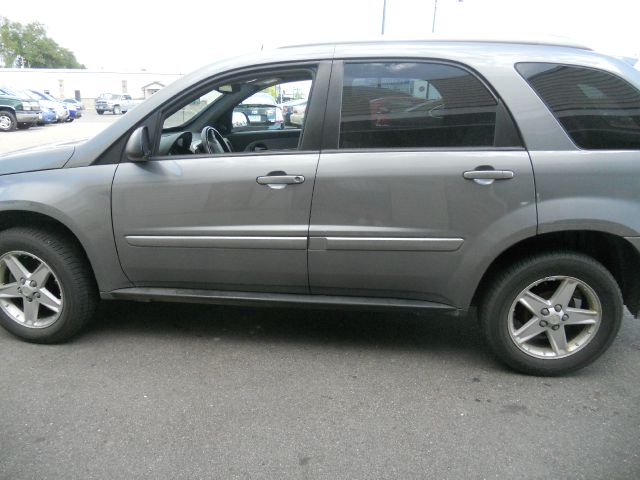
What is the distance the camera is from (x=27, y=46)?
76188 millimetres

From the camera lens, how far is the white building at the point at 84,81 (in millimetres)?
59031

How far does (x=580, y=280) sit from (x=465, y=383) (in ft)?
2.74

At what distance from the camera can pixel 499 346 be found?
288 centimetres

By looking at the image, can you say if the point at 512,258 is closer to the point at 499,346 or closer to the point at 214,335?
the point at 499,346

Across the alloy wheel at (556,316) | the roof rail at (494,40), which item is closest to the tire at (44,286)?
the roof rail at (494,40)

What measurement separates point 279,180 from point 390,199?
0.61 metres

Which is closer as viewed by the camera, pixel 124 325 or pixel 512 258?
pixel 512 258

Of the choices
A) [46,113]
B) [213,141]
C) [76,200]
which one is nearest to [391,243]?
[213,141]

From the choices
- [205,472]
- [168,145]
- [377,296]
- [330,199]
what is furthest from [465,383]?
[168,145]

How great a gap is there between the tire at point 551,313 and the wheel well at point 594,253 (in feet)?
0.23

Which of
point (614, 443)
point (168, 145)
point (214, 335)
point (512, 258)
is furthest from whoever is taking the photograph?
point (214, 335)

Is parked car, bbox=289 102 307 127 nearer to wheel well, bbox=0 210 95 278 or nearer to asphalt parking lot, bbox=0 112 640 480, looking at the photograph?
asphalt parking lot, bbox=0 112 640 480

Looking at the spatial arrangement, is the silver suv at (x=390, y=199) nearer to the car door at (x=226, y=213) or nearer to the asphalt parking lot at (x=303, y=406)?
the car door at (x=226, y=213)

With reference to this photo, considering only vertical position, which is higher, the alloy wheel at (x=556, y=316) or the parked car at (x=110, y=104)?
the alloy wheel at (x=556, y=316)
